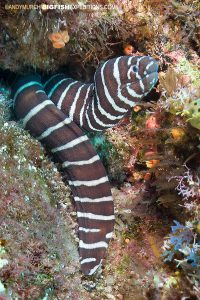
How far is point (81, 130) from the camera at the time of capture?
5285 mm

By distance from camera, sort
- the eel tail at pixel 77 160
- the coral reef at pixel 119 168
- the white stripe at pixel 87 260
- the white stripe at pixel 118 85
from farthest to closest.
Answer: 1. the eel tail at pixel 77 160
2. the white stripe at pixel 87 260
3. the white stripe at pixel 118 85
4. the coral reef at pixel 119 168

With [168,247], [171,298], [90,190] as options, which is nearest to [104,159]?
[90,190]

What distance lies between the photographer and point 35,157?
14.9 ft

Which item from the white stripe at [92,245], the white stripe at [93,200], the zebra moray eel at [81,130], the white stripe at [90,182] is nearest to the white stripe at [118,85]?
the zebra moray eel at [81,130]

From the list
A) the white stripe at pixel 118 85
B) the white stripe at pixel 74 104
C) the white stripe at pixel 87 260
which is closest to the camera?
the white stripe at pixel 118 85

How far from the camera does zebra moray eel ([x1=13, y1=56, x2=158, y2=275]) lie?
5.05 metres

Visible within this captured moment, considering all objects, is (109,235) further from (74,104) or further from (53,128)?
(74,104)

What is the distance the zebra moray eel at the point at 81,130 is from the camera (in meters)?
5.05

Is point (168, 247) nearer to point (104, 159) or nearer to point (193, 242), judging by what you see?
point (193, 242)

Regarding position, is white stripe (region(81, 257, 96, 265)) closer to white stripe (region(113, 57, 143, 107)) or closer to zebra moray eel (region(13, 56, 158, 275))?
zebra moray eel (region(13, 56, 158, 275))

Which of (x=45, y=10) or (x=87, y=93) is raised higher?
(x=45, y=10)

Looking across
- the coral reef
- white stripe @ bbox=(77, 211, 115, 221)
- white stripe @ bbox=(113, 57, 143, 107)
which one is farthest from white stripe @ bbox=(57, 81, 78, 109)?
white stripe @ bbox=(77, 211, 115, 221)

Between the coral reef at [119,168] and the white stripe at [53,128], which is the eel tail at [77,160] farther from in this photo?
the coral reef at [119,168]

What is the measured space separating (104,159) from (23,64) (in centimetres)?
207
